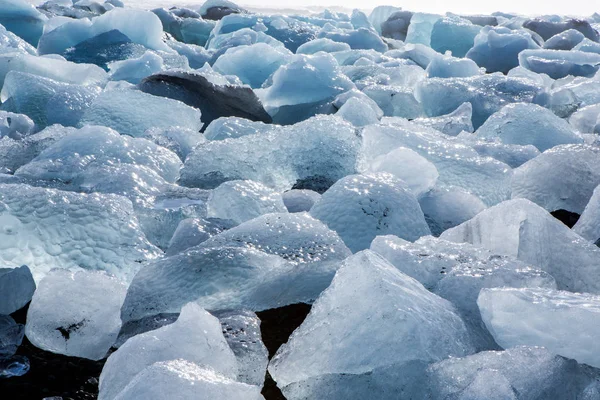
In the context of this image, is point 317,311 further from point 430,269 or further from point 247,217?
point 247,217

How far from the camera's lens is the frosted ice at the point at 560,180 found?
148 cm

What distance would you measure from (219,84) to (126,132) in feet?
1.78

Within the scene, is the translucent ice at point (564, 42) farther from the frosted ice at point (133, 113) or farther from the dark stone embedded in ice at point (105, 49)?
the frosted ice at point (133, 113)

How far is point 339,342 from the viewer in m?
0.77

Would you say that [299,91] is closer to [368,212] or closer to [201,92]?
[201,92]

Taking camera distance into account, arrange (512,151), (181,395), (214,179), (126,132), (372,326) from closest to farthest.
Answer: (181,395), (372,326), (214,179), (512,151), (126,132)

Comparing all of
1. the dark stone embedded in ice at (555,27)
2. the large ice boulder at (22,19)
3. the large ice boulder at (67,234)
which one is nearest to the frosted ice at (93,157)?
the large ice boulder at (67,234)

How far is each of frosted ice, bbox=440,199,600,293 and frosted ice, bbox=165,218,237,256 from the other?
0.51 m

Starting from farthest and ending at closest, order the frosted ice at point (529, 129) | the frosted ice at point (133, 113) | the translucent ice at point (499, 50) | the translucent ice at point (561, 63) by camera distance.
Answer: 1. the translucent ice at point (499, 50)
2. the translucent ice at point (561, 63)
3. the frosted ice at point (133, 113)
4. the frosted ice at point (529, 129)

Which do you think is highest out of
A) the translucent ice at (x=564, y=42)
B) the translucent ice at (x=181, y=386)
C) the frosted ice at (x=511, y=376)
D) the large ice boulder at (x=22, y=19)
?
the frosted ice at (x=511, y=376)

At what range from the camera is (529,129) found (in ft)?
6.61

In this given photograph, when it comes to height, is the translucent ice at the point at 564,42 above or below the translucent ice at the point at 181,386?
below

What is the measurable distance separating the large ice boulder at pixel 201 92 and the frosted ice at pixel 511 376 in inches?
73.5

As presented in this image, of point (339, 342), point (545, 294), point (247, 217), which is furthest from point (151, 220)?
point (545, 294)
